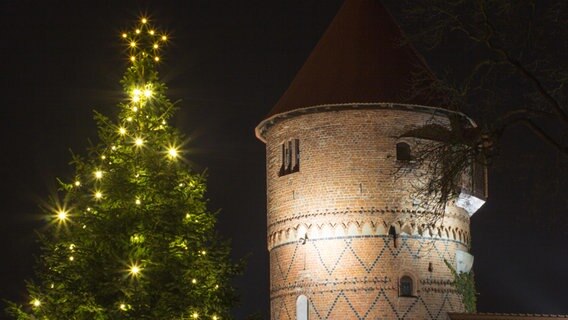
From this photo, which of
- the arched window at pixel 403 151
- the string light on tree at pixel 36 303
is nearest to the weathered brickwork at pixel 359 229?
the arched window at pixel 403 151

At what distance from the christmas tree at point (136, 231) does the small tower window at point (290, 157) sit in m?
10.9

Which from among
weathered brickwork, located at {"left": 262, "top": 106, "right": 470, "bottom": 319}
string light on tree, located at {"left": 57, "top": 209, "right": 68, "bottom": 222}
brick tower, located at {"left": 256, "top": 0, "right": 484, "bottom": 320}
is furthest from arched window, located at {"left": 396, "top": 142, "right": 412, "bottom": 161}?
string light on tree, located at {"left": 57, "top": 209, "right": 68, "bottom": 222}

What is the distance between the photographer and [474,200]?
104ft

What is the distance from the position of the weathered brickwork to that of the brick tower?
0.03 metres

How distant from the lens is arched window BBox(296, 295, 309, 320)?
3016cm

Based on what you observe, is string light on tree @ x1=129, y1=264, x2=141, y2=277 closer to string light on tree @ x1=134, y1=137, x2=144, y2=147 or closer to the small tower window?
string light on tree @ x1=134, y1=137, x2=144, y2=147

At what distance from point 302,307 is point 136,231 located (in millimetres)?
12206

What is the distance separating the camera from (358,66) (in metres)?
31.5

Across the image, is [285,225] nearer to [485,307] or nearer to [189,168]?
[189,168]

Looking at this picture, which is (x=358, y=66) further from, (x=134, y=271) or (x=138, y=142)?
(x=134, y=271)

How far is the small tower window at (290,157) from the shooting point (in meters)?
31.1

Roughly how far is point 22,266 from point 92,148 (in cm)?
1894

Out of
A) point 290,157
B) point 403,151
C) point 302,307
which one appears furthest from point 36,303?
point 403,151

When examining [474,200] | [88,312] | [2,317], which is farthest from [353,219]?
[2,317]
